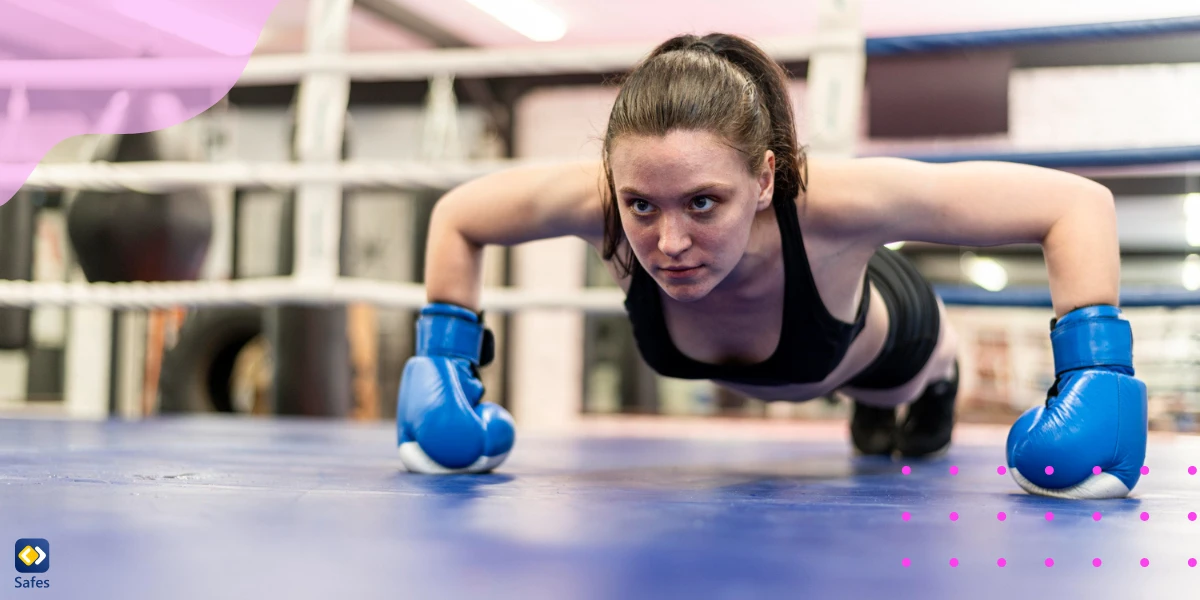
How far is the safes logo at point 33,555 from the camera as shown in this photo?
1.73 ft

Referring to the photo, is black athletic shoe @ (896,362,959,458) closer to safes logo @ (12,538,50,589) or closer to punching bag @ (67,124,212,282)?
safes logo @ (12,538,50,589)

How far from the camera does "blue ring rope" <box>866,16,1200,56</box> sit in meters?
1.75

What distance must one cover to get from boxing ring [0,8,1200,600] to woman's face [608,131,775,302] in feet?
0.67

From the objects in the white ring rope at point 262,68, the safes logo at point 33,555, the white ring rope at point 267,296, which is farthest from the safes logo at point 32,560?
the white ring rope at point 262,68

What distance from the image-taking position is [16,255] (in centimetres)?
254

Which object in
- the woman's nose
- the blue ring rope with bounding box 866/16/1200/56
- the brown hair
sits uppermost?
the blue ring rope with bounding box 866/16/1200/56

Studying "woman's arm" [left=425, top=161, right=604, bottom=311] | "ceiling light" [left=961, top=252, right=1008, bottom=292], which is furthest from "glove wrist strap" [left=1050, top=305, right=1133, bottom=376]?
"ceiling light" [left=961, top=252, right=1008, bottom=292]

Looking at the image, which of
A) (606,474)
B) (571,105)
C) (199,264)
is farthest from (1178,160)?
(571,105)

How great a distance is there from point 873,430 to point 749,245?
0.67 m

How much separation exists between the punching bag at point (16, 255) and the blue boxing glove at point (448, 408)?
1794mm

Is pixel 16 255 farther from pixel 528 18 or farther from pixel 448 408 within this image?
pixel 528 18

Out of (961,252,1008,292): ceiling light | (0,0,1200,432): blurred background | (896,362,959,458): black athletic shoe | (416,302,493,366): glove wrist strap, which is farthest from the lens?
(961,252,1008,292): ceiling light

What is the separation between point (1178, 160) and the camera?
1.71 m
